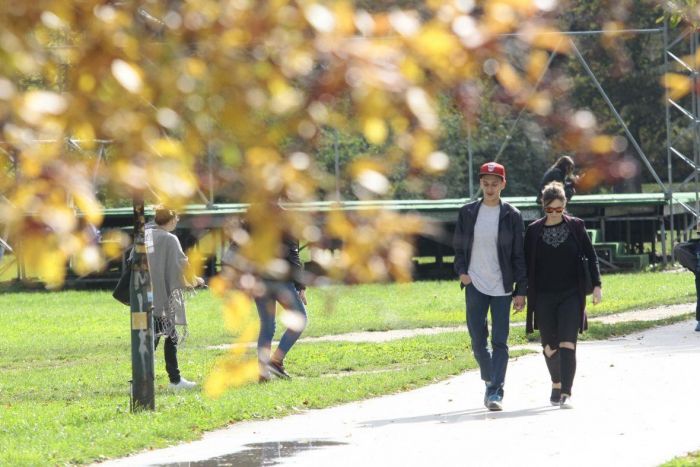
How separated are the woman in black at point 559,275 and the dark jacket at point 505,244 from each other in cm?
13

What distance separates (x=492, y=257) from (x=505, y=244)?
144 millimetres

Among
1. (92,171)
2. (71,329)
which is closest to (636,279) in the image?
(71,329)

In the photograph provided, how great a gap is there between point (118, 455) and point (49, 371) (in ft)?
25.1

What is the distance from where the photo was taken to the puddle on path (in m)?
9.76

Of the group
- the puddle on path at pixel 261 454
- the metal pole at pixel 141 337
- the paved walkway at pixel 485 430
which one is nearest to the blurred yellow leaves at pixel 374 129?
the paved walkway at pixel 485 430

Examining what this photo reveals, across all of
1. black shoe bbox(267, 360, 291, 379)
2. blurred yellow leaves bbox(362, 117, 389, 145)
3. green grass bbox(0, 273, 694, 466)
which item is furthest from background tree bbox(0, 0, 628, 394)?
black shoe bbox(267, 360, 291, 379)

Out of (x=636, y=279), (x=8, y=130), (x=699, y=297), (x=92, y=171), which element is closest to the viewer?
(x=8, y=130)

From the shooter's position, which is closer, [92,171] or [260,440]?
[92,171]

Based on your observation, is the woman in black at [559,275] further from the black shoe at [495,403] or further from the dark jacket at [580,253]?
the black shoe at [495,403]

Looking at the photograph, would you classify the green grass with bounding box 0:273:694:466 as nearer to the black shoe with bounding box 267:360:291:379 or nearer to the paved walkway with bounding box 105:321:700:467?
the black shoe with bounding box 267:360:291:379

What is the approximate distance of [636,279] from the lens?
32.3m

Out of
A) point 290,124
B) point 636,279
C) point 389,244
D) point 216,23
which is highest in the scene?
point 216,23

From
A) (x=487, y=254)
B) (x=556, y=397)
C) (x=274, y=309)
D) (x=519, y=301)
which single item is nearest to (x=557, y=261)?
(x=519, y=301)

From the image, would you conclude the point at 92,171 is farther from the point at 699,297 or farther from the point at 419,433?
the point at 699,297
